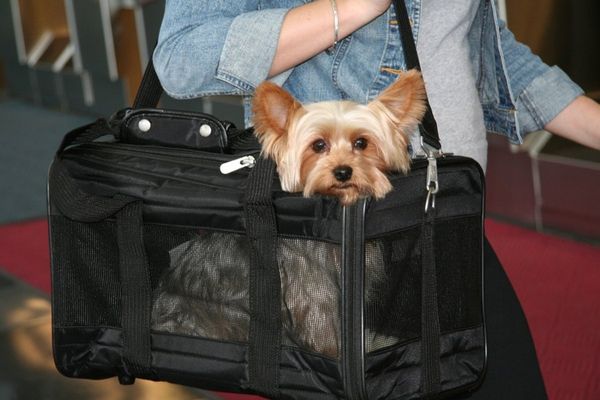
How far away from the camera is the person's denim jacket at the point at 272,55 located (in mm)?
1468

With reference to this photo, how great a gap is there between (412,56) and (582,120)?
52 cm

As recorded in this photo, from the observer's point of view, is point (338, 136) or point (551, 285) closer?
point (338, 136)

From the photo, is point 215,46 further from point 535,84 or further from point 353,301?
point 535,84

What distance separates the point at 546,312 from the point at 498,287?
6.83 ft

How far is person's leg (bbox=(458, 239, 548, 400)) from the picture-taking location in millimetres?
1642

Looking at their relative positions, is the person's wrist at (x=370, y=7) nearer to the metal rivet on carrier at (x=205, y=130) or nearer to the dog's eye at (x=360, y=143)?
the dog's eye at (x=360, y=143)

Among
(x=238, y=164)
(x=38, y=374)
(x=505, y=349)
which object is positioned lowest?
(x=38, y=374)

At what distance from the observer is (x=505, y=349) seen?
65.1 inches

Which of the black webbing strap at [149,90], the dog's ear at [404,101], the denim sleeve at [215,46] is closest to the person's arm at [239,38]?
the denim sleeve at [215,46]

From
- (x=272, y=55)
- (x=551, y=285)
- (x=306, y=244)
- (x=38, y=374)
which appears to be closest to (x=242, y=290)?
(x=306, y=244)

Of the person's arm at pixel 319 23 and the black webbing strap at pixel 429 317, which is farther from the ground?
the person's arm at pixel 319 23

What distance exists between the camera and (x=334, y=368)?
146 centimetres

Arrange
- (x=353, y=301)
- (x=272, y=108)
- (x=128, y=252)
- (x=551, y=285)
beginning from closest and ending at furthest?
(x=353, y=301)
(x=272, y=108)
(x=128, y=252)
(x=551, y=285)

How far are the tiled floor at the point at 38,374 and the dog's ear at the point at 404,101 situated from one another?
1.83m
